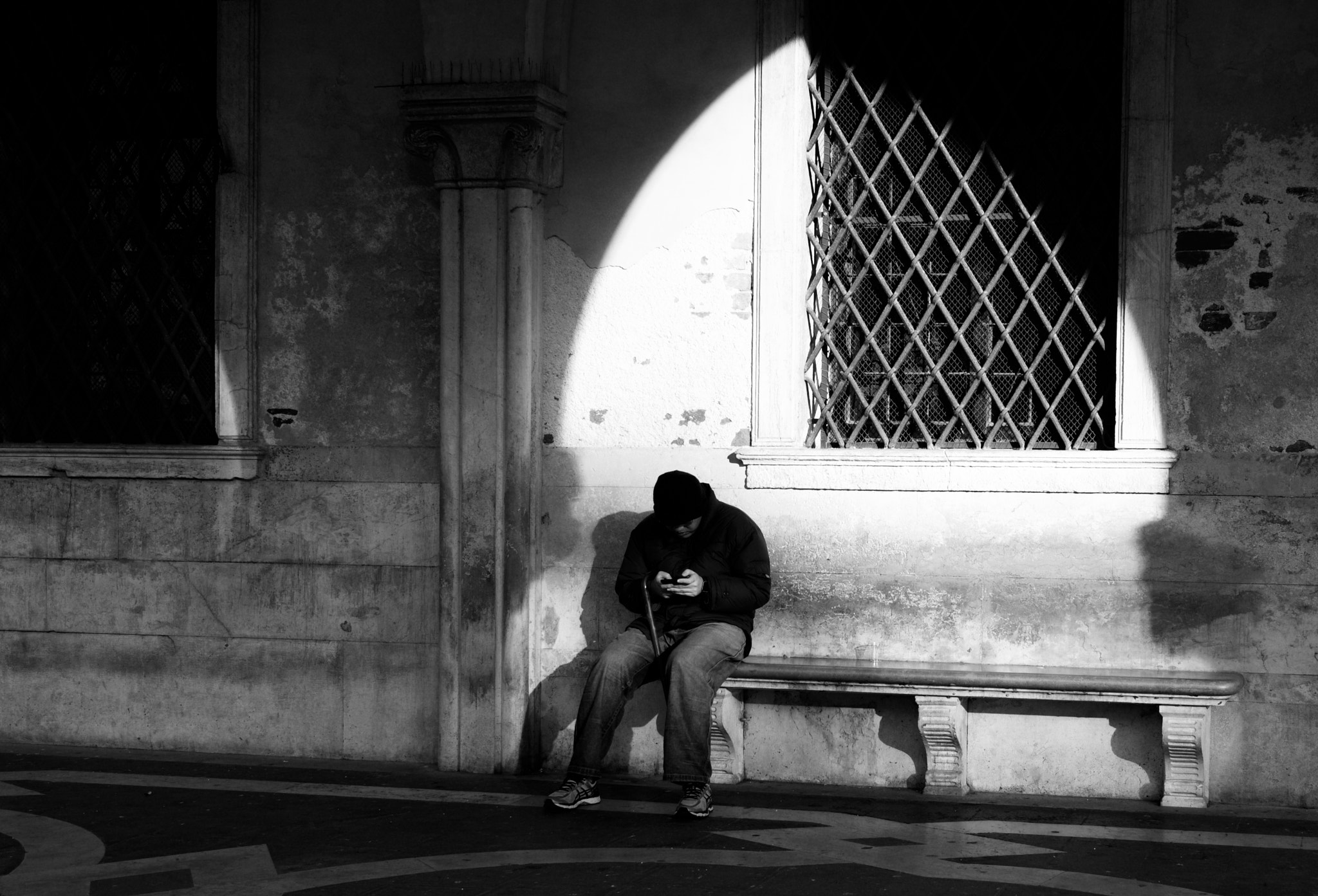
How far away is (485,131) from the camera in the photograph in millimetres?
7172

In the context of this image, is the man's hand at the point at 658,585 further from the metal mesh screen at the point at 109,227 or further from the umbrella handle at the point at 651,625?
the metal mesh screen at the point at 109,227

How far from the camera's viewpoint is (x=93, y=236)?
8.04 m

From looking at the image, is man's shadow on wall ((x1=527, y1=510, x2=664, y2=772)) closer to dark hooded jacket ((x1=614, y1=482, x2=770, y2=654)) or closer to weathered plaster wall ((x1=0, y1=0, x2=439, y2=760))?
dark hooded jacket ((x1=614, y1=482, x2=770, y2=654))

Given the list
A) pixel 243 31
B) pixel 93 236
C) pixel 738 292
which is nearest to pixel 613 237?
pixel 738 292

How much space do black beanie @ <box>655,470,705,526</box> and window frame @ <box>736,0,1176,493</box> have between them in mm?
550

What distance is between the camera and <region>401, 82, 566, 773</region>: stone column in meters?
7.21

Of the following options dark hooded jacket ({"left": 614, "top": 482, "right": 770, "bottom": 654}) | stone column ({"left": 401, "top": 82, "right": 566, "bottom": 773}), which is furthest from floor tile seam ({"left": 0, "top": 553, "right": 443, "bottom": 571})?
dark hooded jacket ({"left": 614, "top": 482, "right": 770, "bottom": 654})

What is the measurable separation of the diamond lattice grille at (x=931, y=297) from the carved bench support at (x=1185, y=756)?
47.1 inches

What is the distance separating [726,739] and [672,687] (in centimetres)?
70

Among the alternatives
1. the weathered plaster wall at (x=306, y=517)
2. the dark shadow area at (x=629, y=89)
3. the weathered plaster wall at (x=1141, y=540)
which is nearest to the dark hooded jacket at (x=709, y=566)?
the weathered plaster wall at (x=1141, y=540)

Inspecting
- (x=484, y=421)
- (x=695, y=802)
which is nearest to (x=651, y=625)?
(x=695, y=802)

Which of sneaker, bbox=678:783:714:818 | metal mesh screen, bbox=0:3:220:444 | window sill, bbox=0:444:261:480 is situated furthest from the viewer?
metal mesh screen, bbox=0:3:220:444

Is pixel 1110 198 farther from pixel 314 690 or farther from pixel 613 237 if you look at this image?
pixel 314 690

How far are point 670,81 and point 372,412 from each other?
2030mm
